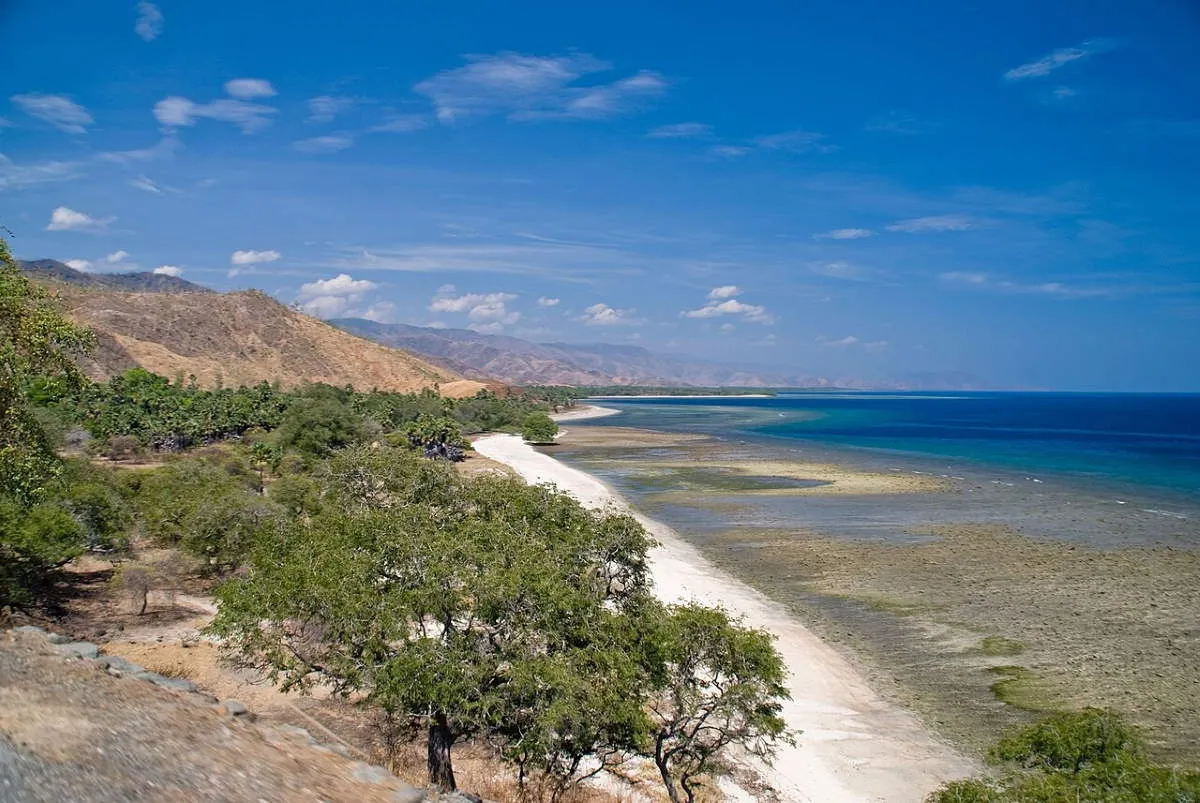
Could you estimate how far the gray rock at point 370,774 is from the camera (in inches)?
371

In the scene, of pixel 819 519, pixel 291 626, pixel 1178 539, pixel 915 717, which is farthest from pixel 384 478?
pixel 1178 539

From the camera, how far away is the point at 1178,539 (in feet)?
143

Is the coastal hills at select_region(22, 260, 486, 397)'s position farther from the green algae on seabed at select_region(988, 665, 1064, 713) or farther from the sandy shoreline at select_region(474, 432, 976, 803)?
the green algae on seabed at select_region(988, 665, 1064, 713)

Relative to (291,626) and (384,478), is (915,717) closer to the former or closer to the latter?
(291,626)

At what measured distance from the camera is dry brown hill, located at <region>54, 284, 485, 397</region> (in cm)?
13712

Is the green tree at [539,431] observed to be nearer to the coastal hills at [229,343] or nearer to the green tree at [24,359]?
the coastal hills at [229,343]

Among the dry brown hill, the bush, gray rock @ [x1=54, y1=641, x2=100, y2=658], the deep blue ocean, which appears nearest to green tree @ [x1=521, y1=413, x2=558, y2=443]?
the deep blue ocean

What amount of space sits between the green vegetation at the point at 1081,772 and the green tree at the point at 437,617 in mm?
6228

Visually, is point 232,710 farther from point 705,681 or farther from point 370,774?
point 705,681

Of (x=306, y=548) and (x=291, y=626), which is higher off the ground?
(x=306, y=548)

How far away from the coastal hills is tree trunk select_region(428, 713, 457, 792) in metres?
132

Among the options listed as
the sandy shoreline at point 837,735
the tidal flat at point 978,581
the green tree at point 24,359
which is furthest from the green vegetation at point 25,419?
the tidal flat at point 978,581

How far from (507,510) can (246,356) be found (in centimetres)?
15161

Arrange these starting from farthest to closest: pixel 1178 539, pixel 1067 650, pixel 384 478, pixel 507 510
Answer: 1. pixel 1178 539
2. pixel 384 478
3. pixel 1067 650
4. pixel 507 510
